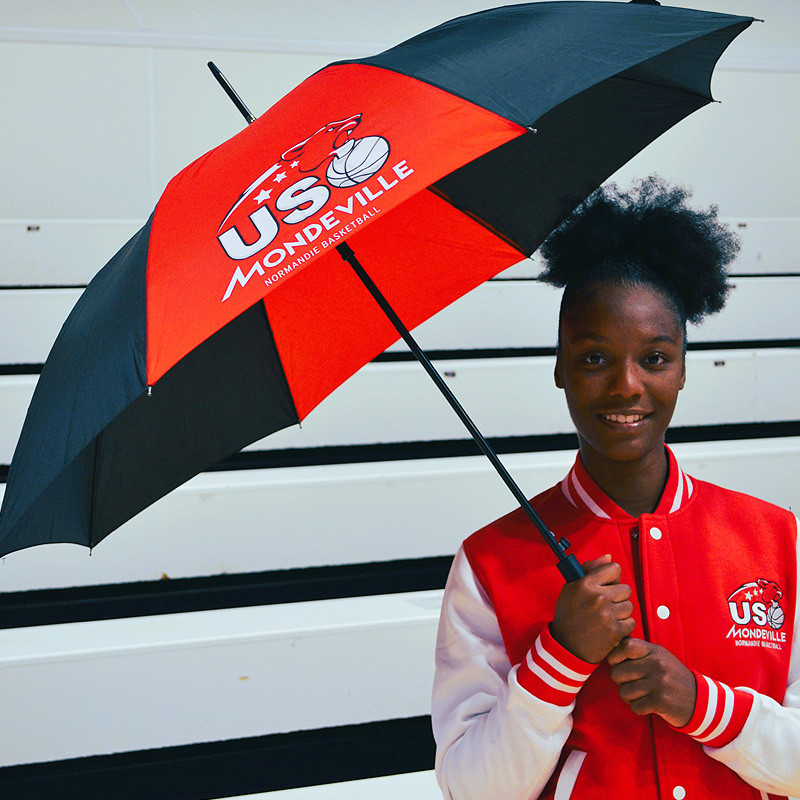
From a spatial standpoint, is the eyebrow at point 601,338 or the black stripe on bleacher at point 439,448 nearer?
the eyebrow at point 601,338

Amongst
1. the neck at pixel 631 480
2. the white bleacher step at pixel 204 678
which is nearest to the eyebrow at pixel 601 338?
the neck at pixel 631 480

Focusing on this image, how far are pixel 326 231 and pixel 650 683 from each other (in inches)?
18.9

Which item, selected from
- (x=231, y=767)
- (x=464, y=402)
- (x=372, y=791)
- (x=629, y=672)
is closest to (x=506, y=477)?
(x=629, y=672)

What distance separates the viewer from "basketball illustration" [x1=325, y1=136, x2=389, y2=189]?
29.6 inches

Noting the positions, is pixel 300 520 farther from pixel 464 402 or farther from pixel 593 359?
pixel 593 359

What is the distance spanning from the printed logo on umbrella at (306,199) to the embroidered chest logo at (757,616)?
0.53 meters

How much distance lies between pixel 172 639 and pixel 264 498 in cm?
Answer: 35

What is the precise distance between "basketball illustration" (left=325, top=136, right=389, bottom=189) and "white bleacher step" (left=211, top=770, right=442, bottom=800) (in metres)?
1.14

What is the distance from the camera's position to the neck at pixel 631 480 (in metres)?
0.96

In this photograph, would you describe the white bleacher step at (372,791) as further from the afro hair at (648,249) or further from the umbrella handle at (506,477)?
the afro hair at (648,249)

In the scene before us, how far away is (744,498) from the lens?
989mm

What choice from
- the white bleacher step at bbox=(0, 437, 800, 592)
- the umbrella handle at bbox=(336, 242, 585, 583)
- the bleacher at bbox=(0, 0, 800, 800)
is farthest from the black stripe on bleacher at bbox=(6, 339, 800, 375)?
the umbrella handle at bbox=(336, 242, 585, 583)

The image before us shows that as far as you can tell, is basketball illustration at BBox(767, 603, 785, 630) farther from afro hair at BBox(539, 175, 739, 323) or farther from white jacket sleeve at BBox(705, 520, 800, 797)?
afro hair at BBox(539, 175, 739, 323)

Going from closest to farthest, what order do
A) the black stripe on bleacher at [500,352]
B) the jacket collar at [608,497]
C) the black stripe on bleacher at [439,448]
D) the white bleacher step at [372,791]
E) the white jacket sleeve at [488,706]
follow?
the white jacket sleeve at [488,706] < the jacket collar at [608,497] < the white bleacher step at [372,791] < the black stripe on bleacher at [439,448] < the black stripe on bleacher at [500,352]
